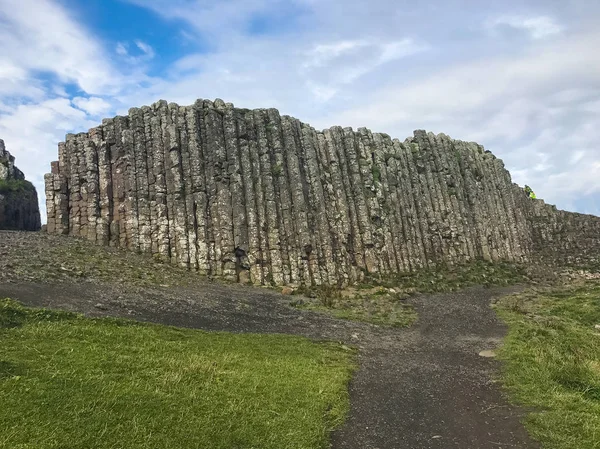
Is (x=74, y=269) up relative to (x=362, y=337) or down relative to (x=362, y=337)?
up

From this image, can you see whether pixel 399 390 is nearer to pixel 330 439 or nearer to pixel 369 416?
pixel 369 416

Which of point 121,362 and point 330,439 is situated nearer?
point 330,439

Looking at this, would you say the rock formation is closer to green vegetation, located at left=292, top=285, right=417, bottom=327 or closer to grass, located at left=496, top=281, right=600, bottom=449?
green vegetation, located at left=292, top=285, right=417, bottom=327

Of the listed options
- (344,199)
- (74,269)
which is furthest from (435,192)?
(74,269)

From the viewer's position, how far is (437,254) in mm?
40844

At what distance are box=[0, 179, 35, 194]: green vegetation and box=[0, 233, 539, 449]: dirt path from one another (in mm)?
16158

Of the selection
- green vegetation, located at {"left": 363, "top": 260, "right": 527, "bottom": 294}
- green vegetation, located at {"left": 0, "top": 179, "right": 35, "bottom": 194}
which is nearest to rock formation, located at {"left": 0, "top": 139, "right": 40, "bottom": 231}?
green vegetation, located at {"left": 0, "top": 179, "right": 35, "bottom": 194}

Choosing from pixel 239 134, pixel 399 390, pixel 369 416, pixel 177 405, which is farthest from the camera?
pixel 239 134

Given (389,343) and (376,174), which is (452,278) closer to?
(376,174)

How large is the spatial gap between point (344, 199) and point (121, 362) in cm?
2761

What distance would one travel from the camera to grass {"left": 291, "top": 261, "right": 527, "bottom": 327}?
2591 centimetres

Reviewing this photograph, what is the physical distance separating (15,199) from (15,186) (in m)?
1.40

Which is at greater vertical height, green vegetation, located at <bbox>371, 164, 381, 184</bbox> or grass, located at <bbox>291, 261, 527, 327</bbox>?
green vegetation, located at <bbox>371, 164, 381, 184</bbox>

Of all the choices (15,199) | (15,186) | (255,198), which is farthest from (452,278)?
(15,186)
